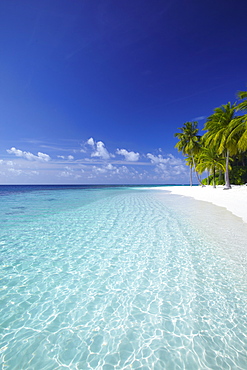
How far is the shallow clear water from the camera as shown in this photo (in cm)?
209

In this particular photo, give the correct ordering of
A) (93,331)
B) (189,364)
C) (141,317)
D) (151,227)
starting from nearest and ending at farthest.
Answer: (189,364) → (93,331) → (141,317) → (151,227)

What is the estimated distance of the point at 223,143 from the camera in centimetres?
2109

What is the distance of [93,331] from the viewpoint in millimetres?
2438

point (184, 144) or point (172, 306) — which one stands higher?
point (184, 144)

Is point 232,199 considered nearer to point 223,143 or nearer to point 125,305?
point 223,143

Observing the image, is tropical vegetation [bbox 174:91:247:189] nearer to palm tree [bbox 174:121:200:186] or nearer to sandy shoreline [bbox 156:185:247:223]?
palm tree [bbox 174:121:200:186]

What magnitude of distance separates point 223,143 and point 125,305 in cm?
2295

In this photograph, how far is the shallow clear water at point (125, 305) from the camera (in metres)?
2.09

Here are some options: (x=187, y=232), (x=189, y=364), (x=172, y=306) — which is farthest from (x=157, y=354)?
(x=187, y=232)

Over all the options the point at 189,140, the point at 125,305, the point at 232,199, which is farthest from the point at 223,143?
the point at 125,305

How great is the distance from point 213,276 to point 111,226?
4.87 meters

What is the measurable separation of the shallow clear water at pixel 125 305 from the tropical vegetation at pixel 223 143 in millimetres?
16236

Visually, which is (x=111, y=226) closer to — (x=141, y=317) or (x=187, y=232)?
(x=187, y=232)

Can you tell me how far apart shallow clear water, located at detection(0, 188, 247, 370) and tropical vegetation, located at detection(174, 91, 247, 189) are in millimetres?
16236
